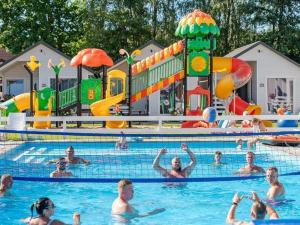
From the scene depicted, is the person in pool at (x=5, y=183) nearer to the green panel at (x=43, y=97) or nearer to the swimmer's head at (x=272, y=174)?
the swimmer's head at (x=272, y=174)

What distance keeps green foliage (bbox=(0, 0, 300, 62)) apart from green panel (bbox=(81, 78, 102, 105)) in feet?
63.0

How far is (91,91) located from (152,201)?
1621 centimetres

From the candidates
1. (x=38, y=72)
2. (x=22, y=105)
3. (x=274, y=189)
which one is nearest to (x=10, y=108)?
(x=22, y=105)

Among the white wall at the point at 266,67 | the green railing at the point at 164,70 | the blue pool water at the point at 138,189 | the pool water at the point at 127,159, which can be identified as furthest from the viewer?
the white wall at the point at 266,67

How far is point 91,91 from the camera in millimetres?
26609

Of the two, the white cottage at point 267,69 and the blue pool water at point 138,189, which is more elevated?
the white cottage at point 267,69

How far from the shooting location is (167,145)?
19.2m

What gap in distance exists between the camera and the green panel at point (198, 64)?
25.3 m

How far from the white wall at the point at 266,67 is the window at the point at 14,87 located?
14.5 metres

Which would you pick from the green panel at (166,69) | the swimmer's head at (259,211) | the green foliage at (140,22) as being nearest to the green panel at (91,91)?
the green panel at (166,69)

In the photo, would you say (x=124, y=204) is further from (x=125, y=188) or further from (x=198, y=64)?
(x=198, y=64)

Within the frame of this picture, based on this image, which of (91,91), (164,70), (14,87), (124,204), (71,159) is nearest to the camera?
(124,204)

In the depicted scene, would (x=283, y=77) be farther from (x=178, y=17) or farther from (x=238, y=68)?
(x=178, y=17)

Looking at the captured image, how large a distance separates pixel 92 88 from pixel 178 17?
23566mm
